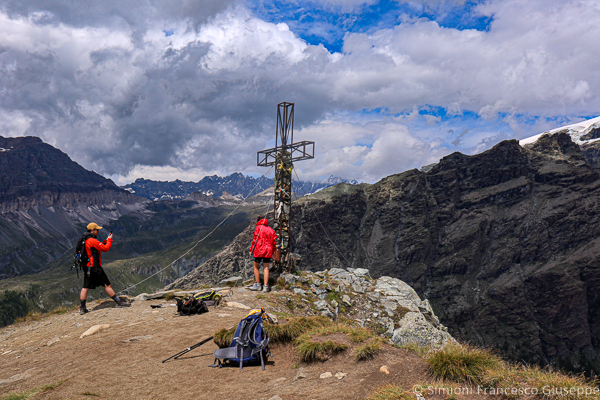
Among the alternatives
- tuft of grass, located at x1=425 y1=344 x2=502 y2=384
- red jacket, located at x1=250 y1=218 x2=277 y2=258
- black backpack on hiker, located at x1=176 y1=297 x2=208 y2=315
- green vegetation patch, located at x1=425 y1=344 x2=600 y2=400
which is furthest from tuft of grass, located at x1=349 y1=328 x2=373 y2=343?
red jacket, located at x1=250 y1=218 x2=277 y2=258

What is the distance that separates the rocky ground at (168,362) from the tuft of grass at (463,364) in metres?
0.35

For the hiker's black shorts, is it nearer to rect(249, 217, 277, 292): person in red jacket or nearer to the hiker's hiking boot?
rect(249, 217, 277, 292): person in red jacket

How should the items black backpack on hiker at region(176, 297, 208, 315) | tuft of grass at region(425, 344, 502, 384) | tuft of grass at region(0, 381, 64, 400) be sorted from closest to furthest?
tuft of grass at region(425, 344, 502, 384), tuft of grass at region(0, 381, 64, 400), black backpack on hiker at region(176, 297, 208, 315)

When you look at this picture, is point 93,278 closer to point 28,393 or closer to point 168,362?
point 168,362

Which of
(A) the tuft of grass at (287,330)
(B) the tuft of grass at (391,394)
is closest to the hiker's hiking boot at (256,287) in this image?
(A) the tuft of grass at (287,330)

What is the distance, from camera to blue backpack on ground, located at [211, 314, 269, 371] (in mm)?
7805

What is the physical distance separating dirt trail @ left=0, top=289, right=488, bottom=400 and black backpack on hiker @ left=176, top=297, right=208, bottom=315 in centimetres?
56

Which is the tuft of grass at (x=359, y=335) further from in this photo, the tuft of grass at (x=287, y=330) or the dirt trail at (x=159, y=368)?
the tuft of grass at (x=287, y=330)

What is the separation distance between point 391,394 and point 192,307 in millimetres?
10352

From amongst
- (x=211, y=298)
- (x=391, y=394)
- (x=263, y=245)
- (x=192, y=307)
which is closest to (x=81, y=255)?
(x=192, y=307)

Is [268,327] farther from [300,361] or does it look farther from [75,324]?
[75,324]

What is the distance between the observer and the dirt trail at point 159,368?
20.4ft

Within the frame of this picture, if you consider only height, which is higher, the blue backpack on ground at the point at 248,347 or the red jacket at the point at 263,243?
the red jacket at the point at 263,243

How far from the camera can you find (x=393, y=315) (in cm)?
1841
